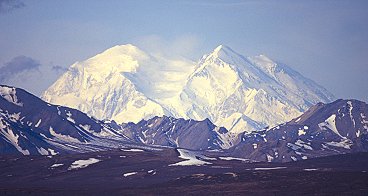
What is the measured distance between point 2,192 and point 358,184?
226ft

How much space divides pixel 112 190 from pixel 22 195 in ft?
96.0

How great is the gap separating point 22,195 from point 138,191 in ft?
89.8

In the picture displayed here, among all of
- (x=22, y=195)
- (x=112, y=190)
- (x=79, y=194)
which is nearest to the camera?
(x=22, y=195)

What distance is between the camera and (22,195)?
173m

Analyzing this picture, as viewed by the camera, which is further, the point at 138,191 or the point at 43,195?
the point at 138,191

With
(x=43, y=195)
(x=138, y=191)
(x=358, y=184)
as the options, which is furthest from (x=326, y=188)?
(x=43, y=195)

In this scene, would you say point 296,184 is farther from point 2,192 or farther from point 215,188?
point 2,192

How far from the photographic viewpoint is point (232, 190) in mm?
187250

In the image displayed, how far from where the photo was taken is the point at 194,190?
19038 cm

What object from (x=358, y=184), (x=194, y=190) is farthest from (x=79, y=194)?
(x=358, y=184)

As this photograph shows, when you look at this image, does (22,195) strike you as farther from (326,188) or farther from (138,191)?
(326,188)

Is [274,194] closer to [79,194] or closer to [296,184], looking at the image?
[296,184]

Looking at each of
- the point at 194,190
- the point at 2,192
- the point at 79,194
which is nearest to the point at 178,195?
the point at 194,190

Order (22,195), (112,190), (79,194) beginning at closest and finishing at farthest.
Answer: (22,195), (79,194), (112,190)
